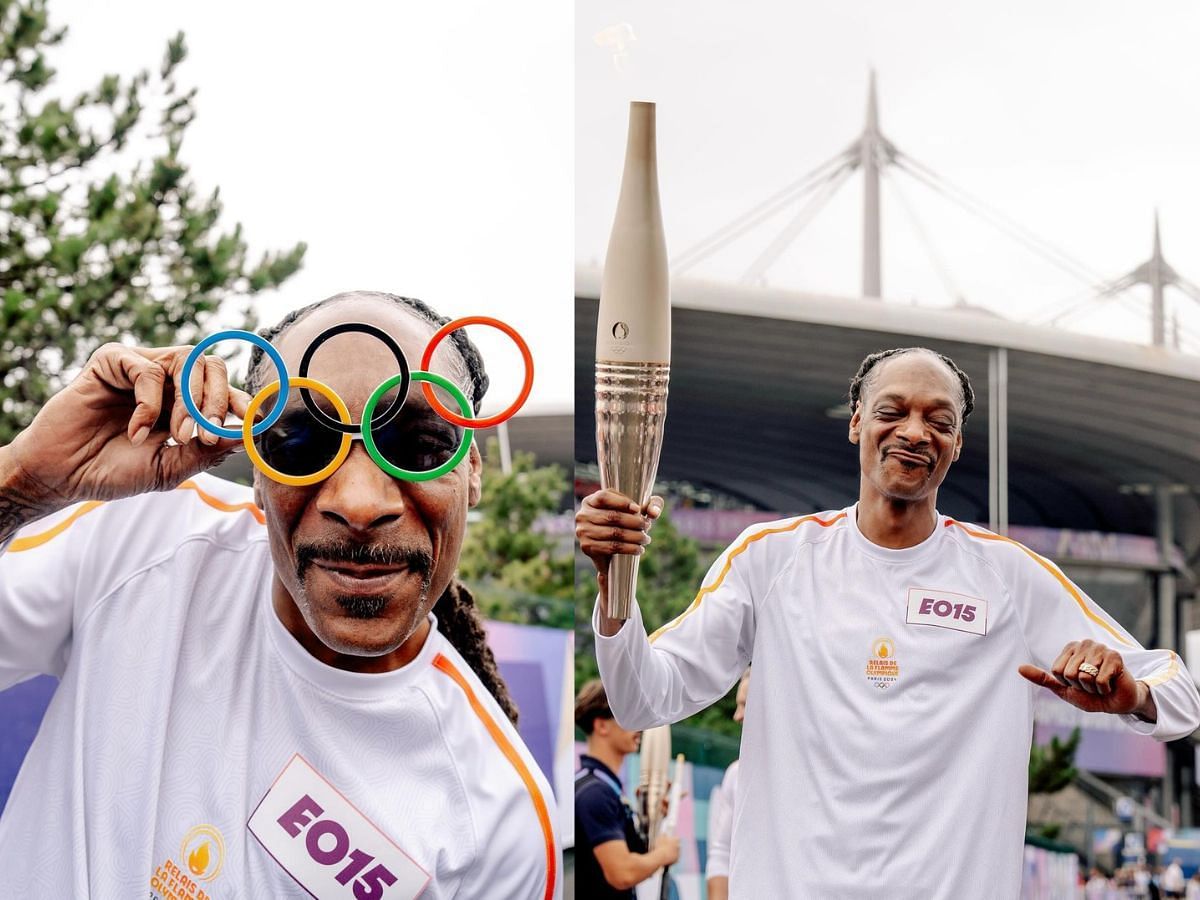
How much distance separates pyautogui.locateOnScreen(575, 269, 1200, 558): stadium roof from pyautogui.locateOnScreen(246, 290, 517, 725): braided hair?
122 centimetres

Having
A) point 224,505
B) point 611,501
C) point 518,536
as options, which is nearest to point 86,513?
point 224,505

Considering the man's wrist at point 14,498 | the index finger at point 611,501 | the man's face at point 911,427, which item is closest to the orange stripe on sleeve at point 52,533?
the man's wrist at point 14,498

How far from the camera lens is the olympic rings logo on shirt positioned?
2340 mm

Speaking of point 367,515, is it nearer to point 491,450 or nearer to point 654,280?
point 654,280

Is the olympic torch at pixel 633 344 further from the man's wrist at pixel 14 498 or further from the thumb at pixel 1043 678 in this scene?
the man's wrist at pixel 14 498

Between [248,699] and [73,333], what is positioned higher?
[73,333]

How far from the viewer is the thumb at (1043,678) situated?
2500 mm

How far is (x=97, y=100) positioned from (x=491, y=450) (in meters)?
2.41

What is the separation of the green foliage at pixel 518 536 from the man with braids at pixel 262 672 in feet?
11.5

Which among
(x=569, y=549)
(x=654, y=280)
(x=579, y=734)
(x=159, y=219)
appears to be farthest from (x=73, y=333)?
(x=654, y=280)

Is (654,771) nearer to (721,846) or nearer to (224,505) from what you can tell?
(721,846)

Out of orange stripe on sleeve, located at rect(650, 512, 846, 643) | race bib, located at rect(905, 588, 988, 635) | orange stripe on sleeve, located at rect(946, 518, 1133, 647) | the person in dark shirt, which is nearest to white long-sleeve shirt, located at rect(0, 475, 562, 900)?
orange stripe on sleeve, located at rect(650, 512, 846, 643)

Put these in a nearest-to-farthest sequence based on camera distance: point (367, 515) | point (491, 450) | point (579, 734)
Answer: point (367, 515) < point (579, 734) < point (491, 450)

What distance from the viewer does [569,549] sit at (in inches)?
251
